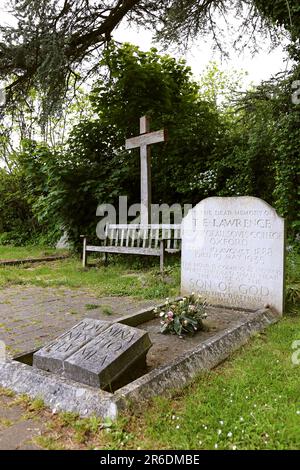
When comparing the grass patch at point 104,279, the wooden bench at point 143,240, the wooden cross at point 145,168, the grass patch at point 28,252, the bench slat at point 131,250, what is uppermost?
the wooden cross at point 145,168

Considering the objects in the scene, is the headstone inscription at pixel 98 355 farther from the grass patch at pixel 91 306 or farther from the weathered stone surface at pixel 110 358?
the grass patch at pixel 91 306

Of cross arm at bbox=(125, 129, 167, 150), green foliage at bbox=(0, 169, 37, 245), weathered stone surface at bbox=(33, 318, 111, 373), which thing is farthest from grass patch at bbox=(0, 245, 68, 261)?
weathered stone surface at bbox=(33, 318, 111, 373)

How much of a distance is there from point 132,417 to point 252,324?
2095mm

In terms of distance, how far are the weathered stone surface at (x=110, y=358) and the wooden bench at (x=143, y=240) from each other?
4074 millimetres

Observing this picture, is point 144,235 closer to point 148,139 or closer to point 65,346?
point 148,139

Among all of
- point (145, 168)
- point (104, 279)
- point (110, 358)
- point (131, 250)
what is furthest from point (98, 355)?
point (145, 168)

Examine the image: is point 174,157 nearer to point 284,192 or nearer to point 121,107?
point 121,107

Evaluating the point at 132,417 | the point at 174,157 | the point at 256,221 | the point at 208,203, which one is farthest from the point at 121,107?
the point at 132,417

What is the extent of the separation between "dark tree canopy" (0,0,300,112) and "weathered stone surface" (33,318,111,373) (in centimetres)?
616

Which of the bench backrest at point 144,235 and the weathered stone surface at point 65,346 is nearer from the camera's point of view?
the weathered stone surface at point 65,346

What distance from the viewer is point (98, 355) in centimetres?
275

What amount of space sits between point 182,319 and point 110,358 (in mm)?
1410

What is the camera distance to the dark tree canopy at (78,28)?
7.27m

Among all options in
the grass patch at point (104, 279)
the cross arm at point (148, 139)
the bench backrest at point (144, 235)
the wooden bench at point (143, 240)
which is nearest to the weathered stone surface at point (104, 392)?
the grass patch at point (104, 279)
